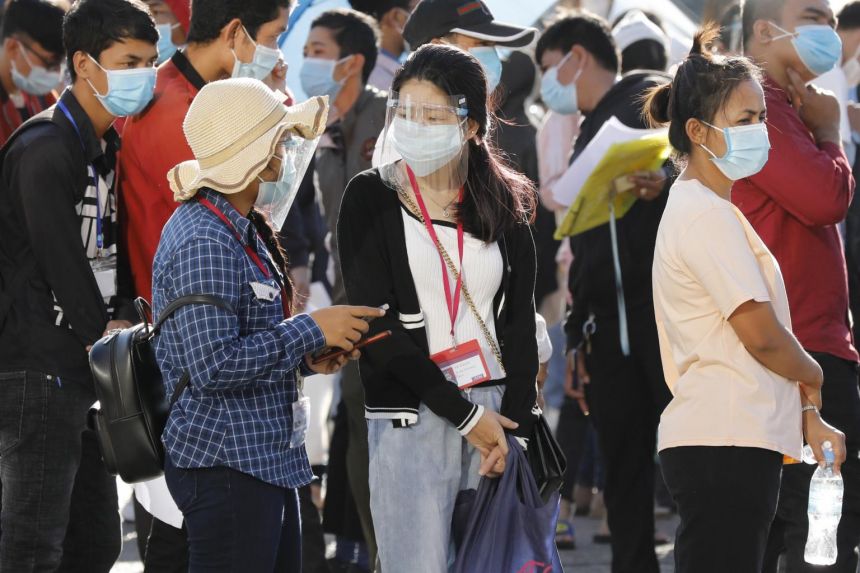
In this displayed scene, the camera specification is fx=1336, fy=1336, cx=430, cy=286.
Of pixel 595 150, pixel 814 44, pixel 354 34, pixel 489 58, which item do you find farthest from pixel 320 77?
pixel 814 44

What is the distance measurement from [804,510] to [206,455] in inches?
85.0

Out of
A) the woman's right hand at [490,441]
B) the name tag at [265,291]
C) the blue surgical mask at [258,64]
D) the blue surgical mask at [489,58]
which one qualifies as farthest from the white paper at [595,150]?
the name tag at [265,291]

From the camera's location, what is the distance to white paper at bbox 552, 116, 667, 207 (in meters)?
5.22

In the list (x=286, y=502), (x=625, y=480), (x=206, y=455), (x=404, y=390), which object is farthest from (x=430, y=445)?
(x=625, y=480)

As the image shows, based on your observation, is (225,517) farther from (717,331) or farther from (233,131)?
(717,331)

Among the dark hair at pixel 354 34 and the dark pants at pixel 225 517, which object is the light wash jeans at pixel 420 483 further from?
the dark hair at pixel 354 34

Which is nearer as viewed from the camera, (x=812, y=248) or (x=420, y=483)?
(x=420, y=483)

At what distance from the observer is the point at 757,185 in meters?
4.53

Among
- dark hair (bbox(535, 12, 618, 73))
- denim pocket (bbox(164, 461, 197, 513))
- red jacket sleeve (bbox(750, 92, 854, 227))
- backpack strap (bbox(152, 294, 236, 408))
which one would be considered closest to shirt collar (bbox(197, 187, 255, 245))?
backpack strap (bbox(152, 294, 236, 408))

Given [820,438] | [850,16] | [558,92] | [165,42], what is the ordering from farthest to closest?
1. [850,16]
2. [558,92]
3. [165,42]
4. [820,438]

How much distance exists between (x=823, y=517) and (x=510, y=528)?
3.82ft

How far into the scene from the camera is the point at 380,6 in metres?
7.70

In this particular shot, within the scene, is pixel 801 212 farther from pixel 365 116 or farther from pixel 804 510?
pixel 365 116

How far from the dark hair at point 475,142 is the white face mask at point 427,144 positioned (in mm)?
102
